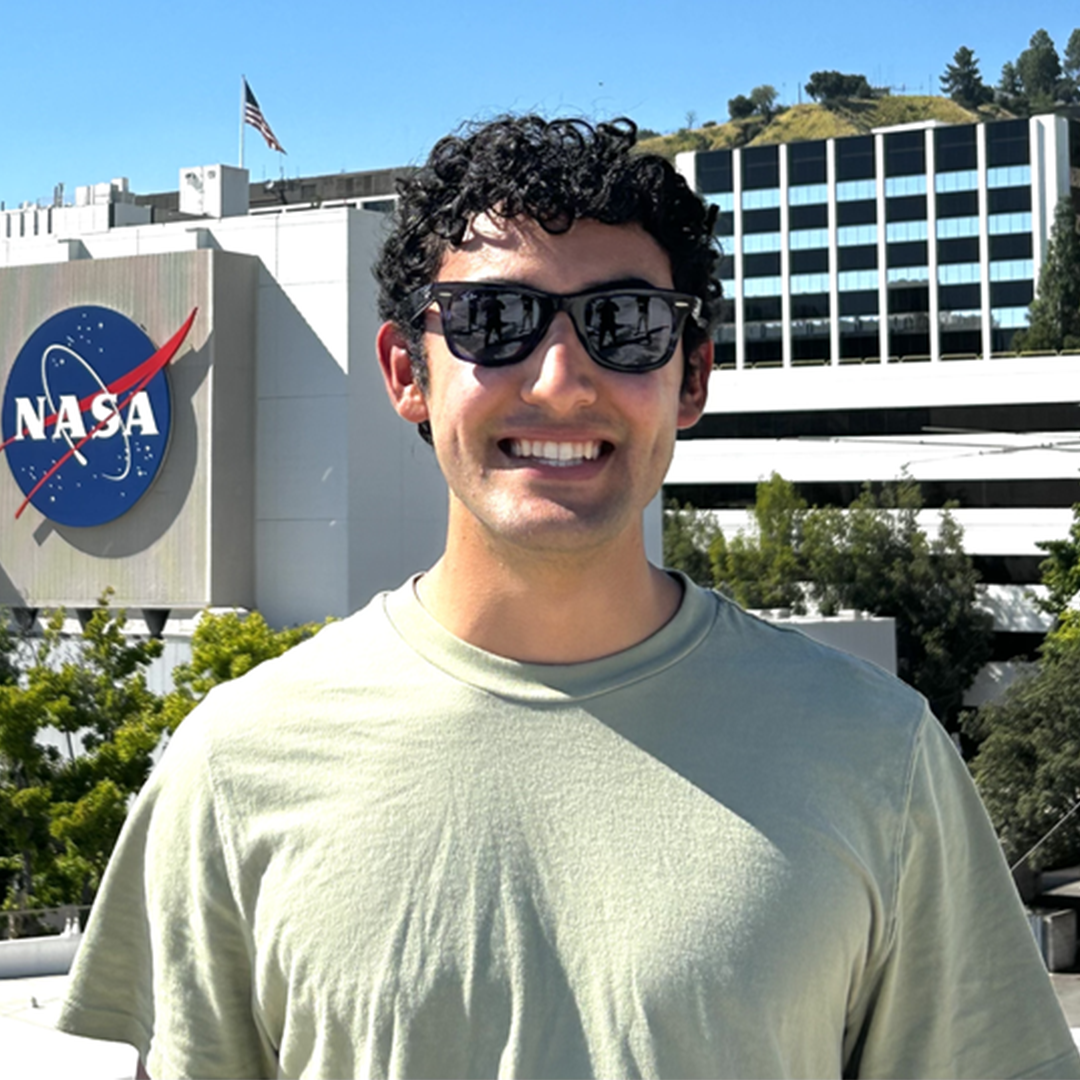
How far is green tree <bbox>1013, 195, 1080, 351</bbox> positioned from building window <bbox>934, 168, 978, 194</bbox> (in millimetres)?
5085

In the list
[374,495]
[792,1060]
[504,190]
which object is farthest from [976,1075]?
[374,495]

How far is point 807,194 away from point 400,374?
4204 inches

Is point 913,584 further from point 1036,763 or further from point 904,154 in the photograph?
point 904,154

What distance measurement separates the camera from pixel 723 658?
3.03 meters

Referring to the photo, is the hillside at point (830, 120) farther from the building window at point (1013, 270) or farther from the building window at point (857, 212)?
the building window at point (1013, 270)

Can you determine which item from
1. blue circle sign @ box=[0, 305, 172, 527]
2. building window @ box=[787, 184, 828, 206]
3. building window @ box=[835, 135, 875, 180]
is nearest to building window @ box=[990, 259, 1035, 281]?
building window @ box=[835, 135, 875, 180]

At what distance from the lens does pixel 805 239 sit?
352 ft

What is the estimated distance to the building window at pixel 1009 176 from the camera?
3971 inches

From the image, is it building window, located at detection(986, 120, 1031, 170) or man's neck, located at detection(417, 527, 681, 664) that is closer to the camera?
man's neck, located at detection(417, 527, 681, 664)

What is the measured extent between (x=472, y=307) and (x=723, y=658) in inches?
28.2

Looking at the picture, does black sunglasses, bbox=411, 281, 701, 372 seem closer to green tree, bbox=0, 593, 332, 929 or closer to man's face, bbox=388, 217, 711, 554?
man's face, bbox=388, 217, 711, 554

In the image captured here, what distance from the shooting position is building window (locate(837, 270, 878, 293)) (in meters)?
106

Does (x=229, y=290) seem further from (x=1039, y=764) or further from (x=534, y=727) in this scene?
(x=534, y=727)

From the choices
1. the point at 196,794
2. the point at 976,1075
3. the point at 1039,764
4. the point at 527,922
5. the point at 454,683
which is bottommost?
the point at 1039,764
